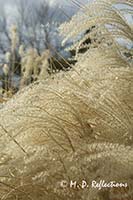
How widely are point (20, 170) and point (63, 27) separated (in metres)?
0.74

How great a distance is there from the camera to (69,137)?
1470 mm

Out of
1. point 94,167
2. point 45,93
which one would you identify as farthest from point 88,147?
point 45,93

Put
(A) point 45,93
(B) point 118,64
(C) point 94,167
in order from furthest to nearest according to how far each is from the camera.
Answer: (B) point 118,64, (A) point 45,93, (C) point 94,167

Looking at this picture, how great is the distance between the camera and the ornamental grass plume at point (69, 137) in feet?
4.23

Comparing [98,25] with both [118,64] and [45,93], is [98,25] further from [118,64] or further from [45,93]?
[45,93]

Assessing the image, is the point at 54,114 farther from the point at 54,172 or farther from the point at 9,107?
the point at 54,172

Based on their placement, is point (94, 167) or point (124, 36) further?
point (124, 36)

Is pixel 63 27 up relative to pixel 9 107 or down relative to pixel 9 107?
up

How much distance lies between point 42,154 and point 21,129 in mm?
170

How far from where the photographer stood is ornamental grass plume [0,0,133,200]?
1.29m

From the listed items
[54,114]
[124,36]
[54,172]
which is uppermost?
[124,36]

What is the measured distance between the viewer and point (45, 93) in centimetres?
157

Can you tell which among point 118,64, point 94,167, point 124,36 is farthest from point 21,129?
point 124,36

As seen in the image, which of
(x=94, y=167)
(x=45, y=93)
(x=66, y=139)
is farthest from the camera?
(x=45, y=93)
